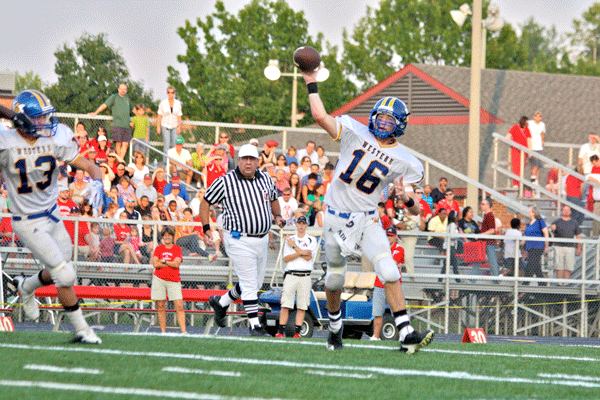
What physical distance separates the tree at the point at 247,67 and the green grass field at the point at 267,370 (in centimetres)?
3883

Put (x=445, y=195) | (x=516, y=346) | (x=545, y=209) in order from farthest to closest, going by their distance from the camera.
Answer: (x=545, y=209) < (x=445, y=195) < (x=516, y=346)

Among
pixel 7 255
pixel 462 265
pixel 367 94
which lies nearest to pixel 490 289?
pixel 462 265

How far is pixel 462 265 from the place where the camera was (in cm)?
1461

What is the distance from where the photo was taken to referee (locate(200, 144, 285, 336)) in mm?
8781

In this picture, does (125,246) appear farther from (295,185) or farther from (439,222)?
Result: (439,222)

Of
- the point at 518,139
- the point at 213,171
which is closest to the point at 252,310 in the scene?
the point at 213,171

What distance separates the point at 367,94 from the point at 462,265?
1725 centimetres

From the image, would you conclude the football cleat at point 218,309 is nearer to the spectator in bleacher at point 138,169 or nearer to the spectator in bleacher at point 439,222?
the spectator in bleacher at point 439,222

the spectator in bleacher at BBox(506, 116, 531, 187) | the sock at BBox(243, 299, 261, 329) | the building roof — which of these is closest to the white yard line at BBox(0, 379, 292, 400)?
the sock at BBox(243, 299, 261, 329)

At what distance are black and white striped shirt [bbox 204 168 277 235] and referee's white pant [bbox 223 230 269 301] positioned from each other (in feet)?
0.33

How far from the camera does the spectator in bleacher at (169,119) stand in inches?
738

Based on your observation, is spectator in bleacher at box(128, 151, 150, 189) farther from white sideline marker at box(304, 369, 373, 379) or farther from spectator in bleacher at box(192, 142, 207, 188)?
white sideline marker at box(304, 369, 373, 379)

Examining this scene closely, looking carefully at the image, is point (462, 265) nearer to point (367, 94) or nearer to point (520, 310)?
point (520, 310)

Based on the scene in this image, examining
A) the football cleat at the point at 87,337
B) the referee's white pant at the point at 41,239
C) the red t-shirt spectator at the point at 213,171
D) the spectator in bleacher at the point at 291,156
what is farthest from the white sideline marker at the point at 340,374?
the spectator in bleacher at the point at 291,156
